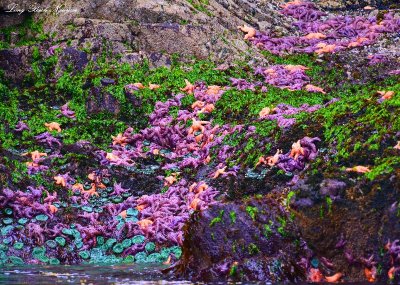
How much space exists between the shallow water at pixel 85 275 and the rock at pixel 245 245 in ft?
1.64

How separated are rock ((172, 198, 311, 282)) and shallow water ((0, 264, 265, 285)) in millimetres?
499

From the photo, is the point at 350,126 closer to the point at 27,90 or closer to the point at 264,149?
the point at 264,149

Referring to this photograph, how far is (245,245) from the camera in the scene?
11211 millimetres

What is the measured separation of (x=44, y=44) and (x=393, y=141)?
1456 cm

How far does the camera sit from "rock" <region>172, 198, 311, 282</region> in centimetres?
1098

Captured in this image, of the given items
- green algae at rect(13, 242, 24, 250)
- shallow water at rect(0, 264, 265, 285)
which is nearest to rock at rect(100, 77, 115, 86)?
green algae at rect(13, 242, 24, 250)

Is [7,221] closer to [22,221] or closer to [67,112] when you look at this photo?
[22,221]

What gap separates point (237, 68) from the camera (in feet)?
81.8

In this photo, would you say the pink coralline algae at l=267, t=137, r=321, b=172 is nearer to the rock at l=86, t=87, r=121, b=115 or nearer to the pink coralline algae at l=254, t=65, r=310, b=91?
the pink coralline algae at l=254, t=65, r=310, b=91

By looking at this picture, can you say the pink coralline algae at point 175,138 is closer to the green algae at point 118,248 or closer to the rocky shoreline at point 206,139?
the rocky shoreline at point 206,139

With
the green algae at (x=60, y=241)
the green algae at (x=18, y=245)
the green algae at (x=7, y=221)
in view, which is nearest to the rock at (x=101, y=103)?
the green algae at (x=7, y=221)

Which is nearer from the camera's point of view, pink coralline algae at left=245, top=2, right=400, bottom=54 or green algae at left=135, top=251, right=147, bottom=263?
green algae at left=135, top=251, right=147, bottom=263

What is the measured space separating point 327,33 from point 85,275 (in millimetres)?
18189

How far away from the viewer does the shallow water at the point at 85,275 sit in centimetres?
1161
